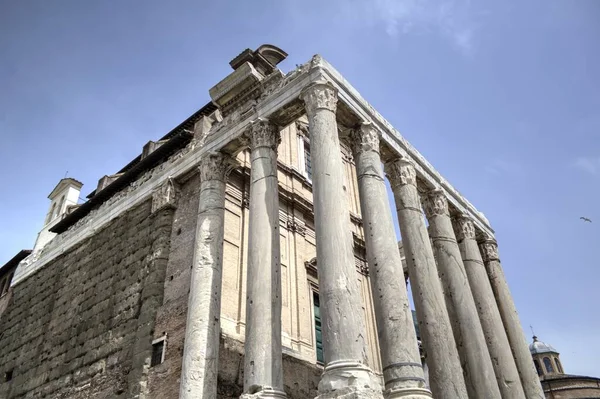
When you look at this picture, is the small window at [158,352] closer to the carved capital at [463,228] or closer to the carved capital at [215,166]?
the carved capital at [215,166]


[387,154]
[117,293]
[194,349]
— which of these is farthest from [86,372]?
[387,154]

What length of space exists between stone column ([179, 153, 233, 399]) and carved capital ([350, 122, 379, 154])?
2895 millimetres

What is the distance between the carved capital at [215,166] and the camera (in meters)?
10.8

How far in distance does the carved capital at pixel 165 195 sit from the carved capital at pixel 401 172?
5169 millimetres

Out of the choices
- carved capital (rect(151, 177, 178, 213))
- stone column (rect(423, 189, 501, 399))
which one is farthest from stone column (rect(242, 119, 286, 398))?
stone column (rect(423, 189, 501, 399))

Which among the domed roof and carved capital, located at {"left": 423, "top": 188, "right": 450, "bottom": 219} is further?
the domed roof

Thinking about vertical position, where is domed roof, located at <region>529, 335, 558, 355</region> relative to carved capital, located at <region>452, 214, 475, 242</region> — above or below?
above

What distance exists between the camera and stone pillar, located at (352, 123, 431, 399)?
23.7ft

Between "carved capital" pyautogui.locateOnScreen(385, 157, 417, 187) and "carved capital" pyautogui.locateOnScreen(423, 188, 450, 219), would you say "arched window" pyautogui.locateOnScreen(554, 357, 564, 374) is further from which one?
"carved capital" pyautogui.locateOnScreen(385, 157, 417, 187)

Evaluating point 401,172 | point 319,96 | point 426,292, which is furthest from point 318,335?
point 319,96

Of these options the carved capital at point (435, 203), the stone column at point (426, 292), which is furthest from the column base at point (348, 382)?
the carved capital at point (435, 203)

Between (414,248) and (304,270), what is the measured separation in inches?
123

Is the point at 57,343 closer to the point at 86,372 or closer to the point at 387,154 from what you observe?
the point at 86,372

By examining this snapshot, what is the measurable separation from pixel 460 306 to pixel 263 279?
4857 mm
